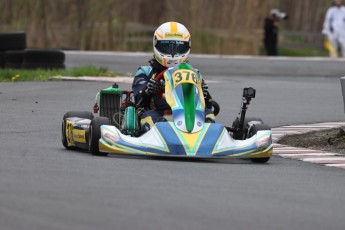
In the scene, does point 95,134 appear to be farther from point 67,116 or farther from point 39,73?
point 39,73

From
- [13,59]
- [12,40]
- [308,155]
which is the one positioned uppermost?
[12,40]

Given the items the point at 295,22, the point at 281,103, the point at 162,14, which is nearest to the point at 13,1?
the point at 162,14

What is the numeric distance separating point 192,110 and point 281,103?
A: 7.89 metres

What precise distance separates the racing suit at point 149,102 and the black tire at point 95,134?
0.46m

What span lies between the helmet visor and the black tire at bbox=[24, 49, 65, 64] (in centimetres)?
1155

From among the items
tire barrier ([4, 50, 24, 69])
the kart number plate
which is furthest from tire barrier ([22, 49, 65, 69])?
the kart number plate

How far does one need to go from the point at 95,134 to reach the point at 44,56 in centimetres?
1275

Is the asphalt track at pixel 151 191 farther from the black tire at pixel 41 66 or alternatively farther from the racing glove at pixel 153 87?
the black tire at pixel 41 66

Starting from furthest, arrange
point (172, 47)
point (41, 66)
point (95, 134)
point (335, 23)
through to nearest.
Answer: point (335, 23)
point (41, 66)
point (172, 47)
point (95, 134)

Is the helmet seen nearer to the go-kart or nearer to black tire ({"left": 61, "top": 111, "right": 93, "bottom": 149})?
the go-kart

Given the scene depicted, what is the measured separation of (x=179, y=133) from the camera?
32.6 feet

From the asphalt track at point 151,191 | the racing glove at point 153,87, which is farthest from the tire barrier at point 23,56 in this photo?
the racing glove at point 153,87

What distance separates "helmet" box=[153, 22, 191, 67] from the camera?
11.1 meters

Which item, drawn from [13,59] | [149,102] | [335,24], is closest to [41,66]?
[13,59]
